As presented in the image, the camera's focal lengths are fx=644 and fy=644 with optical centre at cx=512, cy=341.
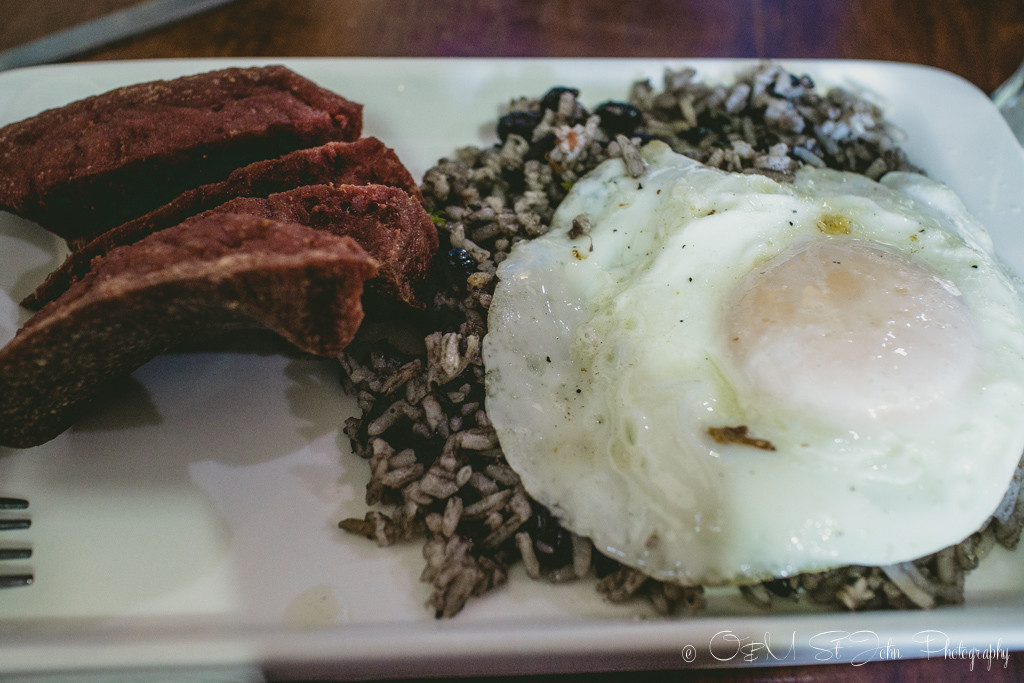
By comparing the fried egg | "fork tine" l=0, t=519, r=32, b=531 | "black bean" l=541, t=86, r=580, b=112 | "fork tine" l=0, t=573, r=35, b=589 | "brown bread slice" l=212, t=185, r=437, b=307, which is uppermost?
"black bean" l=541, t=86, r=580, b=112

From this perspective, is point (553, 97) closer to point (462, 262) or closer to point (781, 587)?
point (462, 262)

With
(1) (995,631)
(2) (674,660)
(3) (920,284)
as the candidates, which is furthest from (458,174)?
(1) (995,631)

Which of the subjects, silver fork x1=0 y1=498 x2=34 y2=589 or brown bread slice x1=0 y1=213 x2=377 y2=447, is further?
silver fork x1=0 y1=498 x2=34 y2=589

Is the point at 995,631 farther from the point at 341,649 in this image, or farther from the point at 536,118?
the point at 536,118

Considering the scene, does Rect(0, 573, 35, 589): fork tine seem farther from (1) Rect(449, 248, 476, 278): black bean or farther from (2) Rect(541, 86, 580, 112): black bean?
→ (2) Rect(541, 86, 580, 112): black bean

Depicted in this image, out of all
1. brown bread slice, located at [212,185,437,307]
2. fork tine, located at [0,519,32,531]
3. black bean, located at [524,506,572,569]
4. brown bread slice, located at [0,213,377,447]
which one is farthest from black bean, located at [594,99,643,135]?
fork tine, located at [0,519,32,531]

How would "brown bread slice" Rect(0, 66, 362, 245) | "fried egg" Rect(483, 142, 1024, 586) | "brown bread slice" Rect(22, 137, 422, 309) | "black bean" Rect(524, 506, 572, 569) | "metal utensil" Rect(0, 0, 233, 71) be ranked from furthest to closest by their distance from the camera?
"metal utensil" Rect(0, 0, 233, 71)
"brown bread slice" Rect(0, 66, 362, 245)
"brown bread slice" Rect(22, 137, 422, 309)
"black bean" Rect(524, 506, 572, 569)
"fried egg" Rect(483, 142, 1024, 586)

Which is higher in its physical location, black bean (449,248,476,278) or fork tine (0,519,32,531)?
black bean (449,248,476,278)

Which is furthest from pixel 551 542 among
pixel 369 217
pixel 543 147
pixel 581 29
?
pixel 581 29
